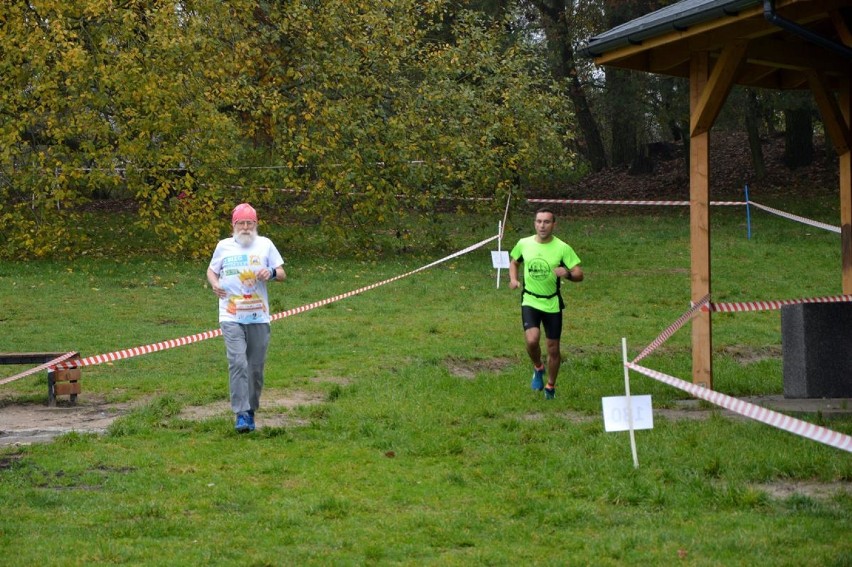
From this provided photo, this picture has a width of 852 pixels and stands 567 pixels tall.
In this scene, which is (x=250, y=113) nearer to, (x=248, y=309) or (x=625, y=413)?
(x=248, y=309)

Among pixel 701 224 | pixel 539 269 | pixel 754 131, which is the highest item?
pixel 754 131

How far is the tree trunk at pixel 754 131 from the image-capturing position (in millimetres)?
30312

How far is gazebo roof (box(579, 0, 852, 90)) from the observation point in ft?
31.1

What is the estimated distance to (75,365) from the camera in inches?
447

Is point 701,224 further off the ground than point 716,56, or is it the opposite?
point 716,56

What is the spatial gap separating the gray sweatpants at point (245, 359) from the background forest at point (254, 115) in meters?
13.0

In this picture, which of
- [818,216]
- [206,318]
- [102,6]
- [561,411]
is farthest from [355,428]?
[818,216]

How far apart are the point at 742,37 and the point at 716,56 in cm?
108

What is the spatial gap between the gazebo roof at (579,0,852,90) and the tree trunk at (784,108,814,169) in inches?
860

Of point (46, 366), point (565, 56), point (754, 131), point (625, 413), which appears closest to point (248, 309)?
point (46, 366)

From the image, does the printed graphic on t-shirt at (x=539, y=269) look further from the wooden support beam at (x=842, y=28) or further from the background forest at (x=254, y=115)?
the background forest at (x=254, y=115)

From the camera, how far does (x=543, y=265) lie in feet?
35.7

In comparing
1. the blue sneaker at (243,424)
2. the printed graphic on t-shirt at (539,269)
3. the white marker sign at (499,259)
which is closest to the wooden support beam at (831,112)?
the printed graphic on t-shirt at (539,269)

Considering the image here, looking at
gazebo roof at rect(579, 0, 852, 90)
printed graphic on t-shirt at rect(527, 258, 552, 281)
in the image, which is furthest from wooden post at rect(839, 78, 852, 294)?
printed graphic on t-shirt at rect(527, 258, 552, 281)
